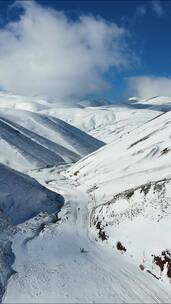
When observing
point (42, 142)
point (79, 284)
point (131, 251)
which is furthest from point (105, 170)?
point (42, 142)

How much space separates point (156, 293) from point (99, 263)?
6.50 metres

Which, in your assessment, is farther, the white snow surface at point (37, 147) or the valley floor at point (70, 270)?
the white snow surface at point (37, 147)

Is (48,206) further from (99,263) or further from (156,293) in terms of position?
(156,293)

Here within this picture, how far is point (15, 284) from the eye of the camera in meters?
27.1

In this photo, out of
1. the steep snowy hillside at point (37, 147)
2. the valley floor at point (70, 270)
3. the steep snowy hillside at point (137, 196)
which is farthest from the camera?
the steep snowy hillside at point (37, 147)

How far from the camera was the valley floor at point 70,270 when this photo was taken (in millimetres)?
25797

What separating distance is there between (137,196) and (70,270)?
1371 cm

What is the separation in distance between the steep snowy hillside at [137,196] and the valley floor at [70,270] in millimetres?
1277

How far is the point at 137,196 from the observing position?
4172 cm

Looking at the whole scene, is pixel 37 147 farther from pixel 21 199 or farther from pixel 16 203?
pixel 16 203

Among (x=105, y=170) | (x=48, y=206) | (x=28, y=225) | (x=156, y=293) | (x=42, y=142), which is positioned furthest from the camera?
(x=42, y=142)

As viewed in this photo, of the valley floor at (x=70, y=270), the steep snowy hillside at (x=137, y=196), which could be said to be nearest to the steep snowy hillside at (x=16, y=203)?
the valley floor at (x=70, y=270)

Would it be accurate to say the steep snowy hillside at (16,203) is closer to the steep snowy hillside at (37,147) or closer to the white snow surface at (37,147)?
the white snow surface at (37,147)

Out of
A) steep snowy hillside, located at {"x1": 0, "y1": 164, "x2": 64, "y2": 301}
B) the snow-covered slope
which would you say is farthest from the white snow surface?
steep snowy hillside, located at {"x1": 0, "y1": 164, "x2": 64, "y2": 301}
